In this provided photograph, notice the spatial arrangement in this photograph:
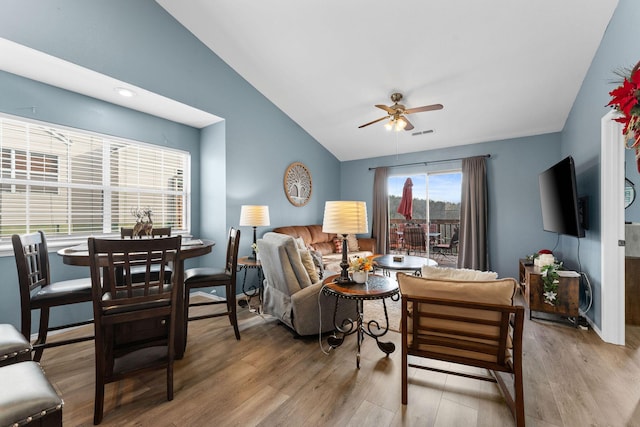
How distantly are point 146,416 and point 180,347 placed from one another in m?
0.68

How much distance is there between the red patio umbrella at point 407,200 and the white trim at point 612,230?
130 inches

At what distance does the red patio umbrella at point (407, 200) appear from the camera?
5848 mm

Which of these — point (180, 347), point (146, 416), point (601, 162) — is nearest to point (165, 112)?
point (180, 347)

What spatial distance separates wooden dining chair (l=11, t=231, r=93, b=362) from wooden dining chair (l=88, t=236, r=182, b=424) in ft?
1.31

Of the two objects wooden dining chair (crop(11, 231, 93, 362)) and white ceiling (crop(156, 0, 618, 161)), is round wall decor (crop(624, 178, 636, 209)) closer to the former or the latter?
white ceiling (crop(156, 0, 618, 161))

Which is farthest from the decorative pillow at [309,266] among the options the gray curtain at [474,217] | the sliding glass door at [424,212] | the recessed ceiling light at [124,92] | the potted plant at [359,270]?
the sliding glass door at [424,212]

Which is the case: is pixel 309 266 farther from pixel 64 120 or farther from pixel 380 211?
pixel 380 211

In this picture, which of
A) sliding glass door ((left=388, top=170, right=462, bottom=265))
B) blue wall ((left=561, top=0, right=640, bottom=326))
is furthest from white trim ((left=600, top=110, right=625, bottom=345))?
sliding glass door ((left=388, top=170, right=462, bottom=265))

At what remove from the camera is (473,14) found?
2588mm

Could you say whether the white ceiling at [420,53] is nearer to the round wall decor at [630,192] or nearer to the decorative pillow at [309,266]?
the round wall decor at [630,192]

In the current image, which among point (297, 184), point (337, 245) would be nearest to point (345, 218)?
point (297, 184)

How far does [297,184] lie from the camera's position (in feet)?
17.3

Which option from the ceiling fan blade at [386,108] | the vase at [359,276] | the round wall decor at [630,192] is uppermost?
the ceiling fan blade at [386,108]

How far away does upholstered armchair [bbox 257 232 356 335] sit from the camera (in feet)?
8.51
